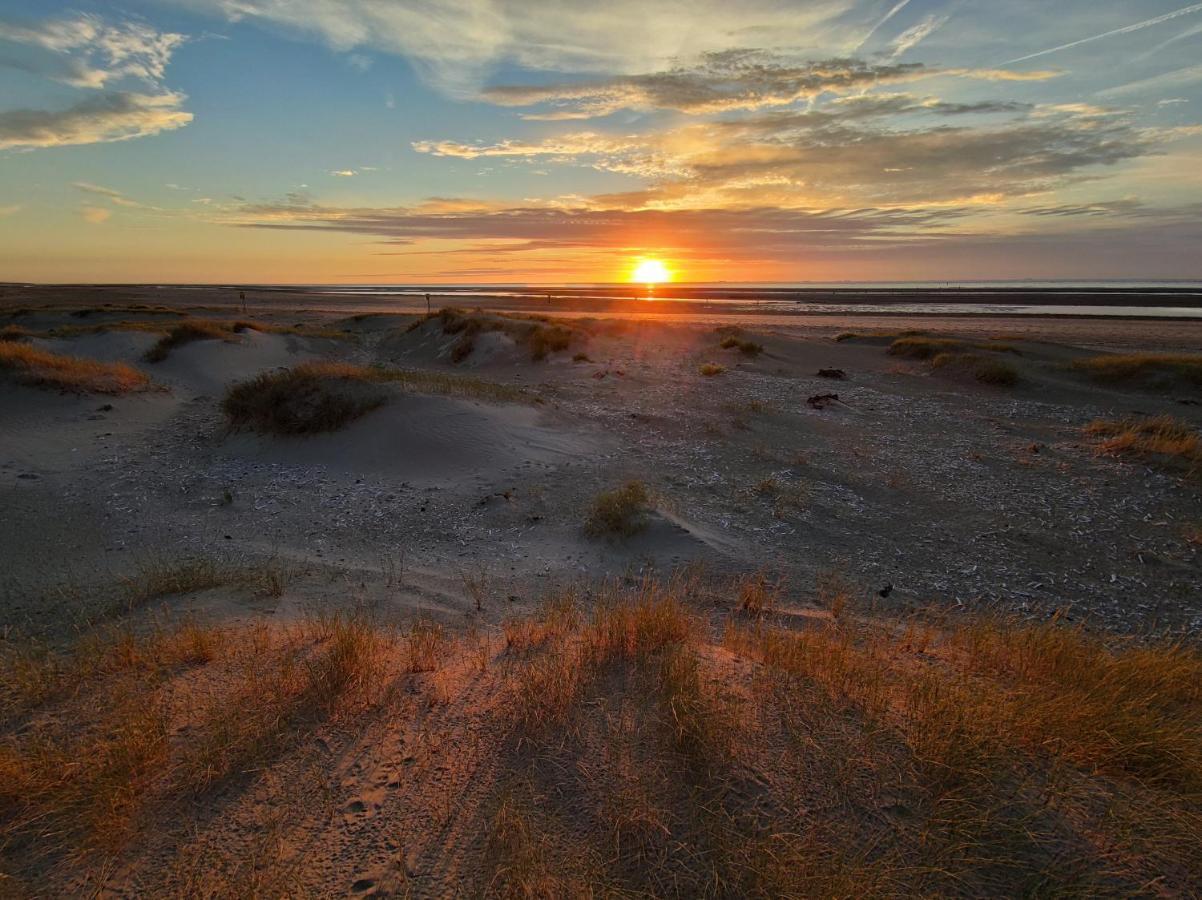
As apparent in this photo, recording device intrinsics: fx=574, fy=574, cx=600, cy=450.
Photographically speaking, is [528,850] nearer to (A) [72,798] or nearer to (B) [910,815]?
(B) [910,815]

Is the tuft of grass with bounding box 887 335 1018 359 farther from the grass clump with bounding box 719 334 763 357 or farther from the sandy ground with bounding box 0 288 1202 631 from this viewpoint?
the sandy ground with bounding box 0 288 1202 631

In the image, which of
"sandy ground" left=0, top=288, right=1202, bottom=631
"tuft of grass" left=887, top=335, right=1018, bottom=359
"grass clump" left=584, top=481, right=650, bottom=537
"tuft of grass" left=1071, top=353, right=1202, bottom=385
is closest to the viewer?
"sandy ground" left=0, top=288, right=1202, bottom=631

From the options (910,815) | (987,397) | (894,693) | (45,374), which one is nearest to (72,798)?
(910,815)

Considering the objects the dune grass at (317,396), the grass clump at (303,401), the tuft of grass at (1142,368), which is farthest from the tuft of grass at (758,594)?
the tuft of grass at (1142,368)

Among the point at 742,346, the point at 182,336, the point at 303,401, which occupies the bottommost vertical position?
the point at 303,401

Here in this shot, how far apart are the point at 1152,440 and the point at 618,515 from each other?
11.9 m

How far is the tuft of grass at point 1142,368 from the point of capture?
63.1 feet

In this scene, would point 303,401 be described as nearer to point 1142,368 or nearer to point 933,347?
point 933,347

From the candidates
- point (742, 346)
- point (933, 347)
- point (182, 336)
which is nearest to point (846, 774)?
point (742, 346)

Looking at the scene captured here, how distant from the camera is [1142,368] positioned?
2017 cm

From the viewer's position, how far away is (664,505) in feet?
30.1

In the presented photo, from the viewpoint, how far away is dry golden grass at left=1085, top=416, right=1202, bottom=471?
37.6 feet

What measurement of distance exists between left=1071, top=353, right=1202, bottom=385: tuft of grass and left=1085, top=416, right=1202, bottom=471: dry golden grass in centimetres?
758

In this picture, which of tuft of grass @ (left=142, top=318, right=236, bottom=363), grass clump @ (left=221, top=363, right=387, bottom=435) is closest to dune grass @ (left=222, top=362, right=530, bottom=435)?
grass clump @ (left=221, top=363, right=387, bottom=435)
